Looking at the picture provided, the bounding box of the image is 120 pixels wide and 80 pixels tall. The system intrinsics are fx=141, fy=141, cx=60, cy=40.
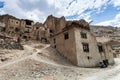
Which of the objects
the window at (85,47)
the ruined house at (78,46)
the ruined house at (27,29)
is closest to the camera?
the ruined house at (78,46)

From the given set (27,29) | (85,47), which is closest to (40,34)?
(27,29)

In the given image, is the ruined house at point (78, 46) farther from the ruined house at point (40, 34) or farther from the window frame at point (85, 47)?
the ruined house at point (40, 34)

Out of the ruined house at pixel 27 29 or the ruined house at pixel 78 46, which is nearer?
the ruined house at pixel 78 46

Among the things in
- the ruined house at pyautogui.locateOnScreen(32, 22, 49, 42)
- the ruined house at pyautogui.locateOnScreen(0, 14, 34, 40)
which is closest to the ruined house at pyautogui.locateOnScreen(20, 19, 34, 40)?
the ruined house at pyautogui.locateOnScreen(0, 14, 34, 40)

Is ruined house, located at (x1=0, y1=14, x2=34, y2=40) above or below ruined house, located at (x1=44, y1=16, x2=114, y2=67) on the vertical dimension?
above

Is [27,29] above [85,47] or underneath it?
above

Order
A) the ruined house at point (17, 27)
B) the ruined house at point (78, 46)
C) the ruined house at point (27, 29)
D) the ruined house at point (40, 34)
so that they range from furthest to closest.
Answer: the ruined house at point (40, 34) → the ruined house at point (17, 27) → the ruined house at point (27, 29) → the ruined house at point (78, 46)

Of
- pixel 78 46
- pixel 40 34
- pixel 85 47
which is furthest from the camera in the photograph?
pixel 40 34

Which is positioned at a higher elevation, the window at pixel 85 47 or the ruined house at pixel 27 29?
the ruined house at pixel 27 29

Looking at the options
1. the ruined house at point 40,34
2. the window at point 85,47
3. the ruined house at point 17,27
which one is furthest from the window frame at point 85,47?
the ruined house at point 17,27

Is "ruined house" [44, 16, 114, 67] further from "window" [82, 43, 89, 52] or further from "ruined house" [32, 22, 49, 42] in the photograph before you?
"ruined house" [32, 22, 49, 42]

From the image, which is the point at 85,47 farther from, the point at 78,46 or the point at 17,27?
the point at 17,27

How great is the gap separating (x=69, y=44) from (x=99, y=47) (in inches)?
319

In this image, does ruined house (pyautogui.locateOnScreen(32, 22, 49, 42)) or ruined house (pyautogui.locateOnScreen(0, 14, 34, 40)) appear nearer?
ruined house (pyautogui.locateOnScreen(0, 14, 34, 40))
